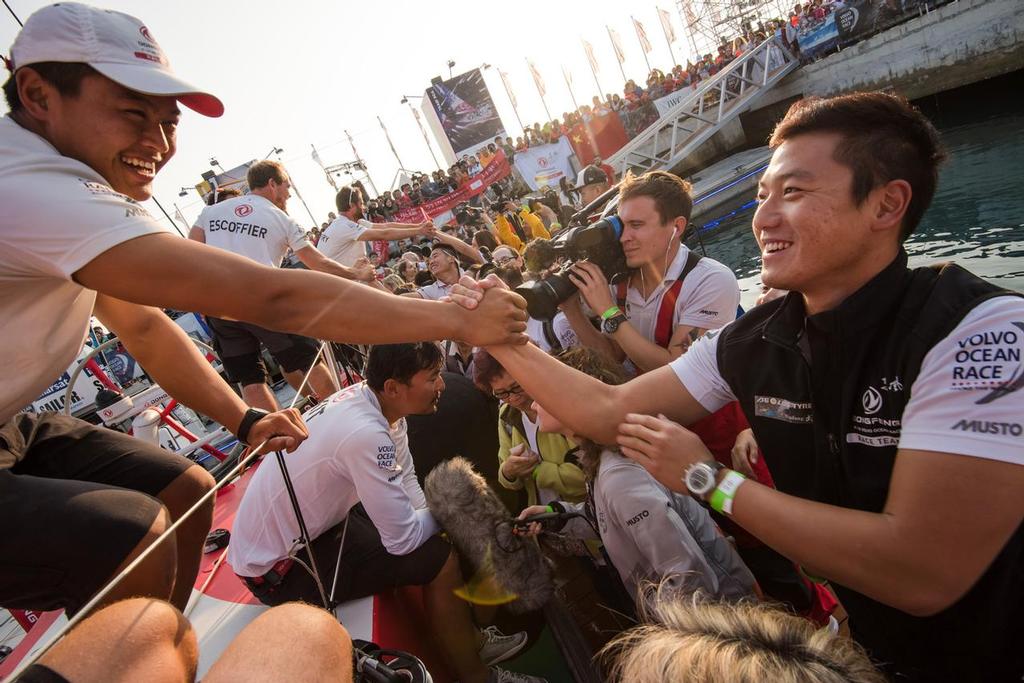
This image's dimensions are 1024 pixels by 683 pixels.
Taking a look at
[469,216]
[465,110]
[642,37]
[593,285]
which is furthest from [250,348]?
[642,37]

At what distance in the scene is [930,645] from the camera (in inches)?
54.4

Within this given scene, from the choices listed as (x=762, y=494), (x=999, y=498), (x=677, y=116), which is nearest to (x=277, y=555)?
(x=762, y=494)

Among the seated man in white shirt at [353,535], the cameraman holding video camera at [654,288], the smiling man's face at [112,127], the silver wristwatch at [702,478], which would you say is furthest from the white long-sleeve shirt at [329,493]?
the cameraman holding video camera at [654,288]

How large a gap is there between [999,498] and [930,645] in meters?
0.60

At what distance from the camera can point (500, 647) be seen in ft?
8.32

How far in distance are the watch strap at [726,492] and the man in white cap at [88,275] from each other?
105 centimetres

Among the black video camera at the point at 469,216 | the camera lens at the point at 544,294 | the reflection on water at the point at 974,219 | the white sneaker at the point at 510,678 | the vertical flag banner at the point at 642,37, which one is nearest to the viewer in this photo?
the white sneaker at the point at 510,678

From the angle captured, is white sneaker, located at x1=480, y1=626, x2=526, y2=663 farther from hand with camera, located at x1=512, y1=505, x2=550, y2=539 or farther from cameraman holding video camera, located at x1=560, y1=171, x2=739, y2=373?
cameraman holding video camera, located at x1=560, y1=171, x2=739, y2=373

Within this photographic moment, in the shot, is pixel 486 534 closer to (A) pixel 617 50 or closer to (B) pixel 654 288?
(B) pixel 654 288

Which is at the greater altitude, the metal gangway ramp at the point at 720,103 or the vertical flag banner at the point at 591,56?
the vertical flag banner at the point at 591,56

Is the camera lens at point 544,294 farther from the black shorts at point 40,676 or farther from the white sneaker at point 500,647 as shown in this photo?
the black shorts at point 40,676

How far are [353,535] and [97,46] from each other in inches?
84.3

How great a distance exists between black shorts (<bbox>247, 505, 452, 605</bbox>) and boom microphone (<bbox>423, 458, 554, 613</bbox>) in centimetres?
17

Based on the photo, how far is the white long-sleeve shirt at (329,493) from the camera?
227cm
